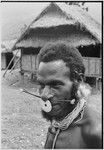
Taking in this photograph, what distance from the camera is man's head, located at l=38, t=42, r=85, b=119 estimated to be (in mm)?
1800

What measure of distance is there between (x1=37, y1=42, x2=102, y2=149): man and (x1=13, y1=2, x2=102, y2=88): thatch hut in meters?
10.1

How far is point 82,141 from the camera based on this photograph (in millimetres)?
1681

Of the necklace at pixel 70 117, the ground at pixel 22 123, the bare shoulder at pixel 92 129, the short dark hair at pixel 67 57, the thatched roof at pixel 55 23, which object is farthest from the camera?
the thatched roof at pixel 55 23

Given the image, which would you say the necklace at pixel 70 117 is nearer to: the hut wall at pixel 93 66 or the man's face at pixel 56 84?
the man's face at pixel 56 84

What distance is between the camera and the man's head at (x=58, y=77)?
1.80 metres

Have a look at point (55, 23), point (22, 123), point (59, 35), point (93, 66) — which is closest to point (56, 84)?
point (22, 123)

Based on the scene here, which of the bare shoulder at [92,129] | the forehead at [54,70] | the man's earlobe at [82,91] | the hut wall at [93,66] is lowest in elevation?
the hut wall at [93,66]

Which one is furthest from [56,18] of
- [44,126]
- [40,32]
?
[44,126]

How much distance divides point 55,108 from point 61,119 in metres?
0.08

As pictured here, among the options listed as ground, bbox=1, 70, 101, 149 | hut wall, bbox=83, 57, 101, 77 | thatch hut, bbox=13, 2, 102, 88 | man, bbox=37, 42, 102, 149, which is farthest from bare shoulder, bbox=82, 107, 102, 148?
hut wall, bbox=83, 57, 101, 77

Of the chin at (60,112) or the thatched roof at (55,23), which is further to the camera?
the thatched roof at (55,23)

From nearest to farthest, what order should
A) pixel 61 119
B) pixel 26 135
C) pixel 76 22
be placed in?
pixel 61 119, pixel 26 135, pixel 76 22

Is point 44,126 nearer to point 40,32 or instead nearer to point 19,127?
point 19,127

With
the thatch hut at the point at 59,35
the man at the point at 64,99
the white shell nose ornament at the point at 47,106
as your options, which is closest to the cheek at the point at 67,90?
the man at the point at 64,99
